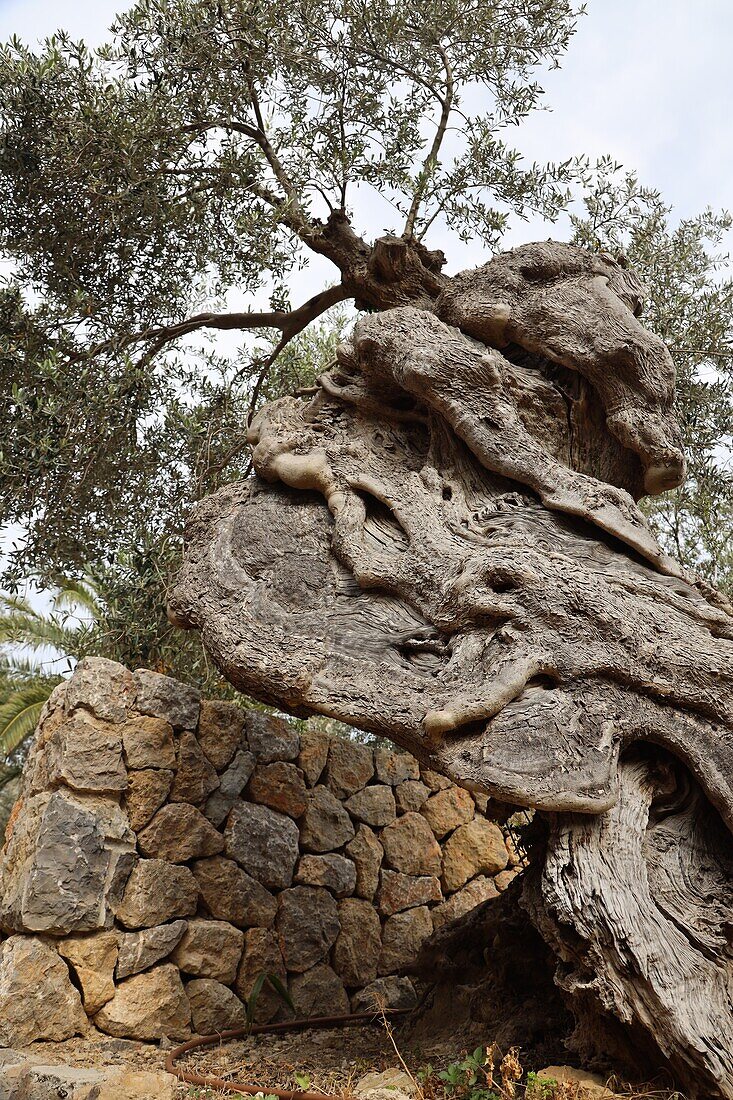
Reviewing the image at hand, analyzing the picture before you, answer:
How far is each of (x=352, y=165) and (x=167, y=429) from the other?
2742 millimetres

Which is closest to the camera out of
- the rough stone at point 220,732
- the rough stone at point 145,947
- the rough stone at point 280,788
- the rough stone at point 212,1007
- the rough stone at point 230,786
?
the rough stone at point 145,947

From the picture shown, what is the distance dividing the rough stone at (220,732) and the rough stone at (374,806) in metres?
1.21

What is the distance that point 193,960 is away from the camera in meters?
5.58

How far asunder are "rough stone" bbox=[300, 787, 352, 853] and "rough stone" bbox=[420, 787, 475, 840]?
2.97 ft

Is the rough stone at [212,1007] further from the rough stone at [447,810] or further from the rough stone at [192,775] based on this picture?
the rough stone at [447,810]

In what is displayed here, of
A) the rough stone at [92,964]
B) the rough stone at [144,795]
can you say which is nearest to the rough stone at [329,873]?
the rough stone at [144,795]

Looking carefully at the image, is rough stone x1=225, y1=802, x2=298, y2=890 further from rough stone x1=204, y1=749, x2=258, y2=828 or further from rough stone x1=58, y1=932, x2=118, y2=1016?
rough stone x1=58, y1=932, x2=118, y2=1016

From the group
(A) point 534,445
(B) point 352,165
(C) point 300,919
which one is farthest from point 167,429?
(C) point 300,919

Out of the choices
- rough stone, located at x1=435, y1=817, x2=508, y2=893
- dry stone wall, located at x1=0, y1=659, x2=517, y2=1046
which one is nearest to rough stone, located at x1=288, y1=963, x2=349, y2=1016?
dry stone wall, located at x1=0, y1=659, x2=517, y2=1046

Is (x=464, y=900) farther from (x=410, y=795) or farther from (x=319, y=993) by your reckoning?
(x=319, y=993)

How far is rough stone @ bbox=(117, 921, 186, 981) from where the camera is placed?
526 centimetres

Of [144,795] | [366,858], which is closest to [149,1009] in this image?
[144,795]

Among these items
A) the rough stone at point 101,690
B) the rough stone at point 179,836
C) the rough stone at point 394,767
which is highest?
the rough stone at point 394,767

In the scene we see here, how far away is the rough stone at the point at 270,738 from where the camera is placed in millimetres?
6523
